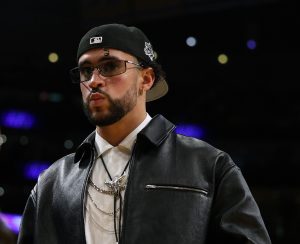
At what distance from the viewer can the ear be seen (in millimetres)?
1864

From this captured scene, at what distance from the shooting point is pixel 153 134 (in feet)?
5.85

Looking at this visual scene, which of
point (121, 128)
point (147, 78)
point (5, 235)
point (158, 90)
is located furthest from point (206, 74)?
point (121, 128)

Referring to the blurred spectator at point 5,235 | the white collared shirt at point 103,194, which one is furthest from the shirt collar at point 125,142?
the blurred spectator at point 5,235

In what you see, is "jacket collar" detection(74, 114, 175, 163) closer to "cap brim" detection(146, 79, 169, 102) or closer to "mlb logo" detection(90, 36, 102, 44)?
"cap brim" detection(146, 79, 169, 102)

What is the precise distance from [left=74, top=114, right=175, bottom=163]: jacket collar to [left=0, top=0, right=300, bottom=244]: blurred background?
398 cm

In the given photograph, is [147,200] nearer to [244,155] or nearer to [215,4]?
[215,4]

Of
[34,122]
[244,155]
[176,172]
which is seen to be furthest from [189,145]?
[34,122]

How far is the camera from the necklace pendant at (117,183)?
1.73 meters

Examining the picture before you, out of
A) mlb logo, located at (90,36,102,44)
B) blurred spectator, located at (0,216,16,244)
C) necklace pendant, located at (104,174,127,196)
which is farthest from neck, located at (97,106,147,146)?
blurred spectator, located at (0,216,16,244)

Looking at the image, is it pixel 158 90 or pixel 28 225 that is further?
pixel 158 90

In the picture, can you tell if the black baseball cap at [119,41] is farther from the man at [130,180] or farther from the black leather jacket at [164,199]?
the black leather jacket at [164,199]

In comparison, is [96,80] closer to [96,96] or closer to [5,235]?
[96,96]

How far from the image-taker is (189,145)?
1.79 meters

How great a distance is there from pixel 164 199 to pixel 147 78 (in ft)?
1.31
